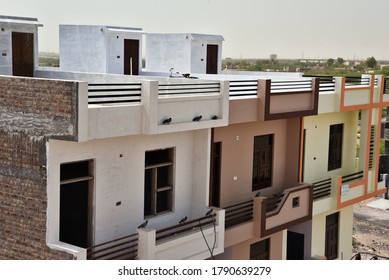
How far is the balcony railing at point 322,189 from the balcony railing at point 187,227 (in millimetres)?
5226

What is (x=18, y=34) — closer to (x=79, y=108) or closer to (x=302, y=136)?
(x=302, y=136)

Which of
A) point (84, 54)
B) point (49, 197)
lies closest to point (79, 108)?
point (49, 197)

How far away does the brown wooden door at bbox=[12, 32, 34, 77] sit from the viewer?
18.5 m

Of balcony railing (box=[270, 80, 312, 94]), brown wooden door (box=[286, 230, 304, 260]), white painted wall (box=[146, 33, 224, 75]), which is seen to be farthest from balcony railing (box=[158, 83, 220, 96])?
white painted wall (box=[146, 33, 224, 75])

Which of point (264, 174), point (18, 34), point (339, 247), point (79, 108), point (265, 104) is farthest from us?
point (339, 247)

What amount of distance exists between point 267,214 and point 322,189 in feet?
11.0

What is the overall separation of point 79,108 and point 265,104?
18.9 ft

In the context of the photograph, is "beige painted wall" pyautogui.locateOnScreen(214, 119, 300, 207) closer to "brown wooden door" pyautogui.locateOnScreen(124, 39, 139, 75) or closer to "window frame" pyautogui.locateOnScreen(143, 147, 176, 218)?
"window frame" pyautogui.locateOnScreen(143, 147, 176, 218)

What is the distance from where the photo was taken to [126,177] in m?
12.2

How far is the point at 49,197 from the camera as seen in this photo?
1042cm

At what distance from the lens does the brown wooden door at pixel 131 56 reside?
22.2m

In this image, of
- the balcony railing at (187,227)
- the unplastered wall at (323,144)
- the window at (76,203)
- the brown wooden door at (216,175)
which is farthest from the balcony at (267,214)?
the window at (76,203)

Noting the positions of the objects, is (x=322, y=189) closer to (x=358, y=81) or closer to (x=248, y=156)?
(x=358, y=81)

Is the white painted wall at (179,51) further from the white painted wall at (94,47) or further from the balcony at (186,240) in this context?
the balcony at (186,240)
